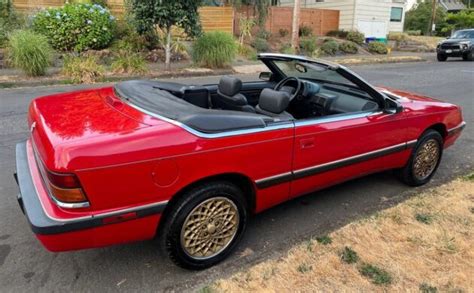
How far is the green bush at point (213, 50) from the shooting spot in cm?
1365

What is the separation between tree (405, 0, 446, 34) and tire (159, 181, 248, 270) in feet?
145

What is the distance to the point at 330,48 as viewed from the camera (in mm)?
21516

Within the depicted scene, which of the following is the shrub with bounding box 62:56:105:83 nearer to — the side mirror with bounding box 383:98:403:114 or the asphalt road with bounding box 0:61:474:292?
the asphalt road with bounding box 0:61:474:292

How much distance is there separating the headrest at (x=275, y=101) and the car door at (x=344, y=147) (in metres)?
0.17

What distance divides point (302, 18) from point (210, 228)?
2473cm

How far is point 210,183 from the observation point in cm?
275

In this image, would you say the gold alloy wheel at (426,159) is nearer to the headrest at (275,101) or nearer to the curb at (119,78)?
the headrest at (275,101)

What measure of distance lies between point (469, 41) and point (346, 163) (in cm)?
2105

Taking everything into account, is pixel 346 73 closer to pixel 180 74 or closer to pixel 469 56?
pixel 180 74

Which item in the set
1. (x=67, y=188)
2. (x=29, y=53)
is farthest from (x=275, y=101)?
(x=29, y=53)

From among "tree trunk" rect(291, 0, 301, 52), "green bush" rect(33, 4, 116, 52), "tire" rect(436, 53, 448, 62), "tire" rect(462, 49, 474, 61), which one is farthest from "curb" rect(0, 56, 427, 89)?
"tire" rect(462, 49, 474, 61)

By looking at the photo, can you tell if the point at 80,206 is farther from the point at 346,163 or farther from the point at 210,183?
the point at 346,163

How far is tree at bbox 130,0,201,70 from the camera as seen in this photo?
39.0 ft

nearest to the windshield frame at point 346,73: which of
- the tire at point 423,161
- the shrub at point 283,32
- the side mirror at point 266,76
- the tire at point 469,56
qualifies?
the side mirror at point 266,76
